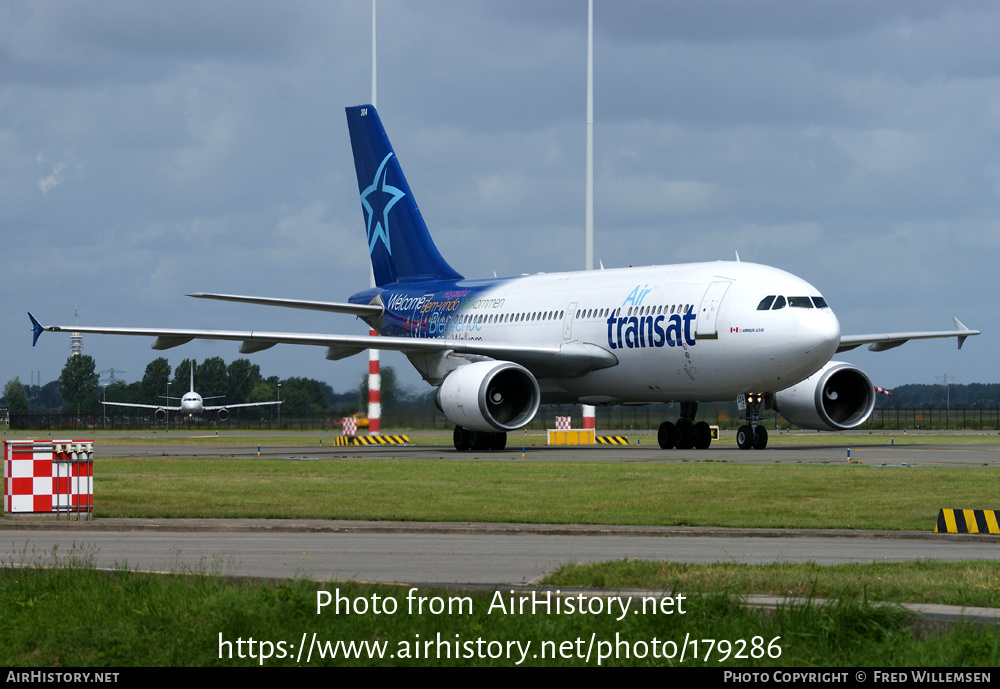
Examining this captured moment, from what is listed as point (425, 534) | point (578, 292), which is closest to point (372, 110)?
point (578, 292)

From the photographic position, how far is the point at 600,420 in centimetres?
7494

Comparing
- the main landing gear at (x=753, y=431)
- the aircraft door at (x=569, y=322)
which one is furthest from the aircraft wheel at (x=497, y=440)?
the main landing gear at (x=753, y=431)

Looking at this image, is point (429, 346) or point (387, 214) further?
point (387, 214)

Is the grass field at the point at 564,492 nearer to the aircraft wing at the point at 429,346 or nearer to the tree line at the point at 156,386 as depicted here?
the aircraft wing at the point at 429,346

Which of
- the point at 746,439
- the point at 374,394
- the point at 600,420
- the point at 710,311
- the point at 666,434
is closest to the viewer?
the point at 710,311

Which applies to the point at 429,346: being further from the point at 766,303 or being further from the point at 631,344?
the point at 766,303

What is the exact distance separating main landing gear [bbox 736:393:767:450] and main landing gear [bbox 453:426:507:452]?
653cm

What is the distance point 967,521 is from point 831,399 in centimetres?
2186

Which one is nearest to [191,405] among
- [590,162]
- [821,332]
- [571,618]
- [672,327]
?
[590,162]

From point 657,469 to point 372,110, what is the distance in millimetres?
25510

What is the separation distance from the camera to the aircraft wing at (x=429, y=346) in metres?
36.0

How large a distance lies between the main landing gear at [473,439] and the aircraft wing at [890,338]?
10.3 meters
